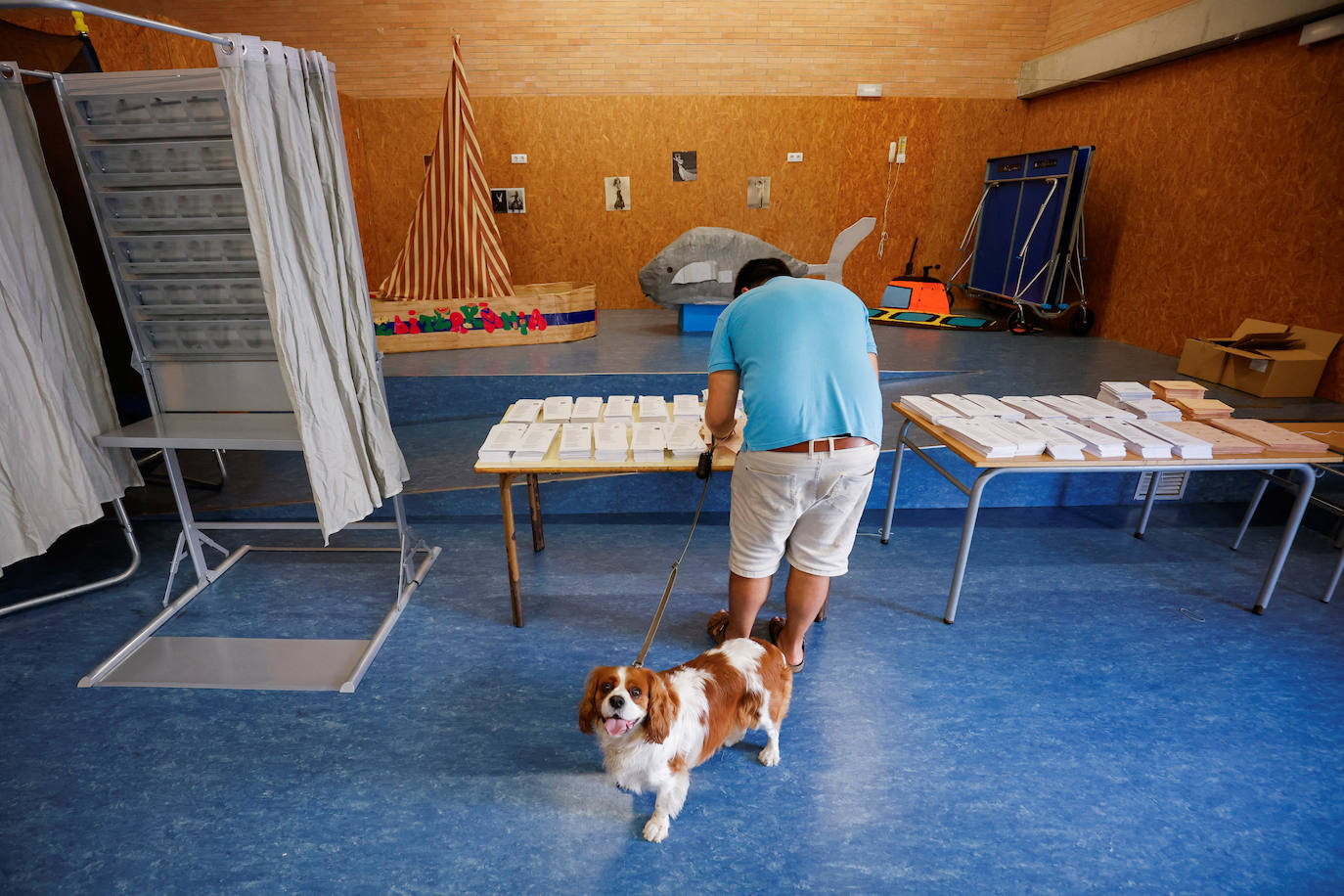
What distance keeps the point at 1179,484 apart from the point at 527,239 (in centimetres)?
624

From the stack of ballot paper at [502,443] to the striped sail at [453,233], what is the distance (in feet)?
9.07

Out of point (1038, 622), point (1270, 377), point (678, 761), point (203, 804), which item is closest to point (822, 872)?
point (678, 761)

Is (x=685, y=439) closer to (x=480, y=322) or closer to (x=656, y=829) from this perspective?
(x=656, y=829)

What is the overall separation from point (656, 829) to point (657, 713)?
0.35 metres

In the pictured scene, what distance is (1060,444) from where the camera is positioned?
238 centimetres

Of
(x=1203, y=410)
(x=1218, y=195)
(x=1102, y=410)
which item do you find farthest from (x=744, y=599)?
(x=1218, y=195)

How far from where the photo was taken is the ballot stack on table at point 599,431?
2.31 metres

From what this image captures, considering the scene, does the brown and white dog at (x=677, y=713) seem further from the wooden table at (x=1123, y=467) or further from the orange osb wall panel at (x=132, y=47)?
the orange osb wall panel at (x=132, y=47)

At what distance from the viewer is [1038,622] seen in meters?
2.55

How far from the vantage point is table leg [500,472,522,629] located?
90.7 inches

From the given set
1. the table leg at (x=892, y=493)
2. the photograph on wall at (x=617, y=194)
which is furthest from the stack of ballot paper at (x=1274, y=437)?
the photograph on wall at (x=617, y=194)

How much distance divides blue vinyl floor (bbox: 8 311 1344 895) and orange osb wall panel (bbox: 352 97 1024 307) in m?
4.90

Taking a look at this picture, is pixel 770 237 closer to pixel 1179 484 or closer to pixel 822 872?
pixel 1179 484

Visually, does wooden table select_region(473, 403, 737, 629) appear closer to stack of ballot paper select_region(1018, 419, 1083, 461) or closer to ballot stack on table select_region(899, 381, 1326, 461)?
ballot stack on table select_region(899, 381, 1326, 461)
